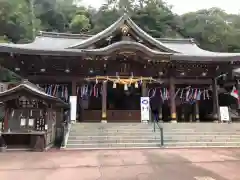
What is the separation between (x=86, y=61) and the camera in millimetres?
14133

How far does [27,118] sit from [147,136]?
232 inches

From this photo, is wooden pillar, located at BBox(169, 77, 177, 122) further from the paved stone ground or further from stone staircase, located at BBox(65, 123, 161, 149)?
the paved stone ground

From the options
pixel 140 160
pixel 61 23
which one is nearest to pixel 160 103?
pixel 140 160

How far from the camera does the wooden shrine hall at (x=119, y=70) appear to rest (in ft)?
44.7

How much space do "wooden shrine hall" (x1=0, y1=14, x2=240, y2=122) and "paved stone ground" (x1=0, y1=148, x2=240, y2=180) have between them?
20.6ft

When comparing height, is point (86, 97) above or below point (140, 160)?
above

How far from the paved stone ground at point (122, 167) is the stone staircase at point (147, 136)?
244 centimetres

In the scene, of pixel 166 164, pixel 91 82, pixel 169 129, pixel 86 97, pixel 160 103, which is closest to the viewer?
pixel 166 164

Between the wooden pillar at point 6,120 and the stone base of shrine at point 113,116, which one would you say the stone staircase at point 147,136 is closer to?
the wooden pillar at point 6,120

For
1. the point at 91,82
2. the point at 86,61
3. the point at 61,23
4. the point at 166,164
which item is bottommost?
the point at 166,164

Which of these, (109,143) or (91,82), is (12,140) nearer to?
(109,143)

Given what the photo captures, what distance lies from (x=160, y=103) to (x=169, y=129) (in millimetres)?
5334

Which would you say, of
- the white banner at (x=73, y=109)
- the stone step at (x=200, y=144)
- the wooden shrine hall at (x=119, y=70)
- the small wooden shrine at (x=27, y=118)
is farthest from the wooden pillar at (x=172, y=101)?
the small wooden shrine at (x=27, y=118)

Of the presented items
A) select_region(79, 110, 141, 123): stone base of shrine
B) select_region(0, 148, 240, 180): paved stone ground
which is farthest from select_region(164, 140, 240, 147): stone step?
select_region(79, 110, 141, 123): stone base of shrine
